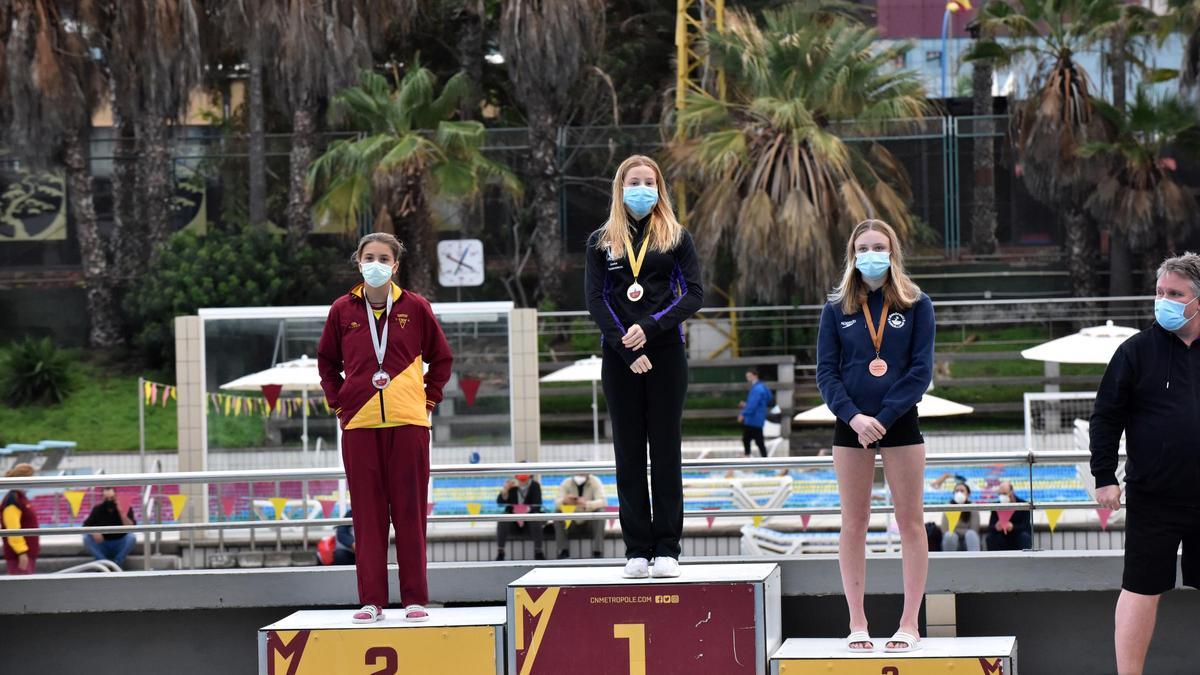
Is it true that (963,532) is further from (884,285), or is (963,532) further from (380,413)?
(380,413)

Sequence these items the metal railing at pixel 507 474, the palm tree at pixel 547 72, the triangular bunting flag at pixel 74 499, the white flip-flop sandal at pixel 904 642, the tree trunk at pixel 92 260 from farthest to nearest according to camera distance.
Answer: the tree trunk at pixel 92 260 → the palm tree at pixel 547 72 → the triangular bunting flag at pixel 74 499 → the metal railing at pixel 507 474 → the white flip-flop sandal at pixel 904 642

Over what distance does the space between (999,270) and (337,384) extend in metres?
25.0

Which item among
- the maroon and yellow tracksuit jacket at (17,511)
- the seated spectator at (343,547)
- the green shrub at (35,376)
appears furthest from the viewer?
the green shrub at (35,376)

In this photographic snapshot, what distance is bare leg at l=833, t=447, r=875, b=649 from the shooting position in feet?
22.7

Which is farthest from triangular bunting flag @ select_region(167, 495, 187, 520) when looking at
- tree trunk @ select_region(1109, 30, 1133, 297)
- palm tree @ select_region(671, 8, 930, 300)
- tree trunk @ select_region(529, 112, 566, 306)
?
tree trunk @ select_region(1109, 30, 1133, 297)

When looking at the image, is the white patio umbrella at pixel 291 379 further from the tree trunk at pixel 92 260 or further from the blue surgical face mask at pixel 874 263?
the tree trunk at pixel 92 260

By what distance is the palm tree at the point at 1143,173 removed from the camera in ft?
93.8

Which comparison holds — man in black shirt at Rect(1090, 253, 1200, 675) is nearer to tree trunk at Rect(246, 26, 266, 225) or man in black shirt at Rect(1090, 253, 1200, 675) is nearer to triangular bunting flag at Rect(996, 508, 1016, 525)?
triangular bunting flag at Rect(996, 508, 1016, 525)

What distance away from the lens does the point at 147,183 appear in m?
32.8

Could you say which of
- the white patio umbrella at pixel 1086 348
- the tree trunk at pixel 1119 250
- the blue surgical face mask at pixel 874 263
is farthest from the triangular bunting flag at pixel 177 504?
the tree trunk at pixel 1119 250

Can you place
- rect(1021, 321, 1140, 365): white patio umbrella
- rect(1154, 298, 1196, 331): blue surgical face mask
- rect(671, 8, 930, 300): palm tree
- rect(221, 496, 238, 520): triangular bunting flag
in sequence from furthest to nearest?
rect(671, 8, 930, 300): palm tree, rect(1021, 321, 1140, 365): white patio umbrella, rect(221, 496, 238, 520): triangular bunting flag, rect(1154, 298, 1196, 331): blue surgical face mask

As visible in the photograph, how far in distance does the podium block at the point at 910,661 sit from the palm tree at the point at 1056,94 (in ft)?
76.7

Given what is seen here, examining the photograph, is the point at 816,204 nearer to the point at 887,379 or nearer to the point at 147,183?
the point at 147,183

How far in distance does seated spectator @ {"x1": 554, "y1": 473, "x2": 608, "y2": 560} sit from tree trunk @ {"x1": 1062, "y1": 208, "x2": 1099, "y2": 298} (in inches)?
722
